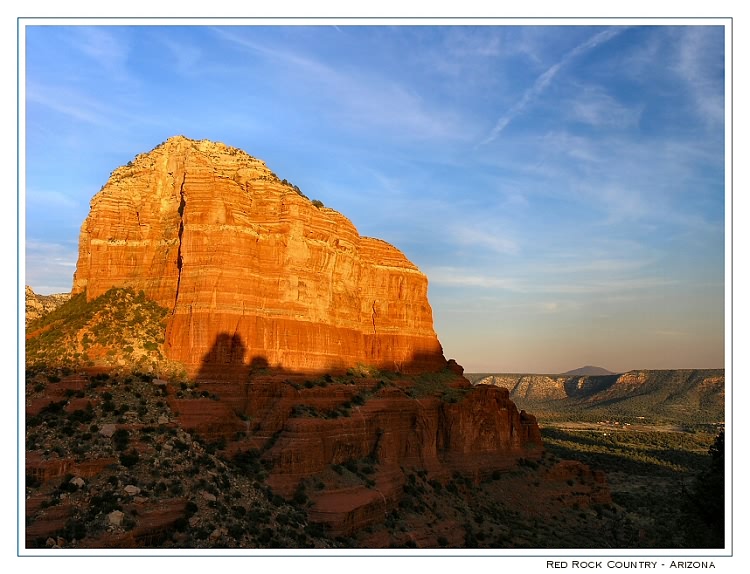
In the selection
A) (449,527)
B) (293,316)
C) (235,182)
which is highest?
(235,182)

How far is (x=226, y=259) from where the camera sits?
51.7 m

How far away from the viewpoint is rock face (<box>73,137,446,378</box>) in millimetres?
51250

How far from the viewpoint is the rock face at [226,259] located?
51.2 meters

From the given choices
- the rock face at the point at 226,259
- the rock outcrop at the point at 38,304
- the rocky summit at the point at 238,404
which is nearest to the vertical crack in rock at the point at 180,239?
the rock face at the point at 226,259

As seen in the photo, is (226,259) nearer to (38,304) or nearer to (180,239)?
(180,239)

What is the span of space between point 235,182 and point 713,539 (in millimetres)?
42013

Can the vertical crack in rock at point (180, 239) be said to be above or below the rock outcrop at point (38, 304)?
above

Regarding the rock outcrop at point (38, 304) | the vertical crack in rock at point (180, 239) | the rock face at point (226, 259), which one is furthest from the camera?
the rock outcrop at point (38, 304)

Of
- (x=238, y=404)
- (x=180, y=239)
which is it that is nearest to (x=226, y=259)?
(x=180, y=239)

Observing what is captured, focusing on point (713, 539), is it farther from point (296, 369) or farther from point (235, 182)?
point (235, 182)

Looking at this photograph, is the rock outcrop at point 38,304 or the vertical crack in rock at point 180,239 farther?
the rock outcrop at point 38,304

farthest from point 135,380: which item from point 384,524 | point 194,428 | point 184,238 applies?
point 384,524

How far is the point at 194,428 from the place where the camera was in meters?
Result: 44.2

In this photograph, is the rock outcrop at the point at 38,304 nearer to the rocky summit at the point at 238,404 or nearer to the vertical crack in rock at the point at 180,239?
the rocky summit at the point at 238,404
